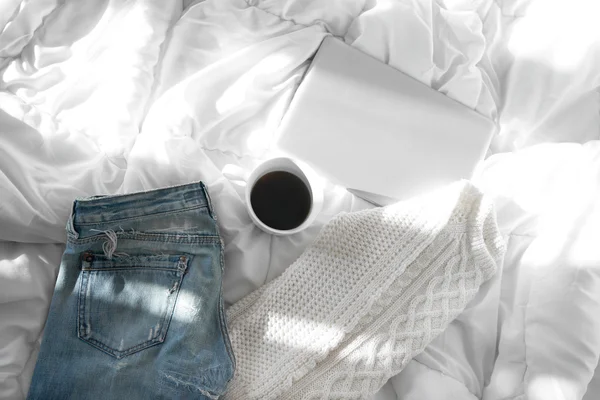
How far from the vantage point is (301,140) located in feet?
2.86

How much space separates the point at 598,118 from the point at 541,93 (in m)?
0.11

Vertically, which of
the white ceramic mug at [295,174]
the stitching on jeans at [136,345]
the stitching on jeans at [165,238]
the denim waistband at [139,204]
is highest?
the white ceramic mug at [295,174]

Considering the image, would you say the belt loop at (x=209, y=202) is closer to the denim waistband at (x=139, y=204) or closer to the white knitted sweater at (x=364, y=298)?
the denim waistband at (x=139, y=204)

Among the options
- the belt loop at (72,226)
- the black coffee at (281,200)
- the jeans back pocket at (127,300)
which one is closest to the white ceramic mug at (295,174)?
the black coffee at (281,200)

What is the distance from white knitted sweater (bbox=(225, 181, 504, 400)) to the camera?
0.79 metres

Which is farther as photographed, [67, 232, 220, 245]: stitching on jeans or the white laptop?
the white laptop

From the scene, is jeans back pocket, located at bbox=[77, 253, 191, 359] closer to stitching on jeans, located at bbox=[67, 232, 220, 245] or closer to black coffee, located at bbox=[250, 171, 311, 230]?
stitching on jeans, located at bbox=[67, 232, 220, 245]

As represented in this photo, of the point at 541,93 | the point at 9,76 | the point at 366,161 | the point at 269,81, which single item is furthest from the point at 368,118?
the point at 9,76

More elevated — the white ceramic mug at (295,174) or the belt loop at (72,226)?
the white ceramic mug at (295,174)

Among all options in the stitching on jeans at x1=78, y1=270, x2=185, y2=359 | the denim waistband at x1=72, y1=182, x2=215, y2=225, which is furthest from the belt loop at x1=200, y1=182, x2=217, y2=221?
the stitching on jeans at x1=78, y1=270, x2=185, y2=359

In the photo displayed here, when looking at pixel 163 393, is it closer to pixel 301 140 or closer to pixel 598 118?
pixel 301 140

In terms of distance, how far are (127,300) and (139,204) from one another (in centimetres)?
14

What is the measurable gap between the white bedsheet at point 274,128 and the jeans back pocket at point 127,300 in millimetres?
76

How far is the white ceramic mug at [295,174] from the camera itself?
0.78 metres
